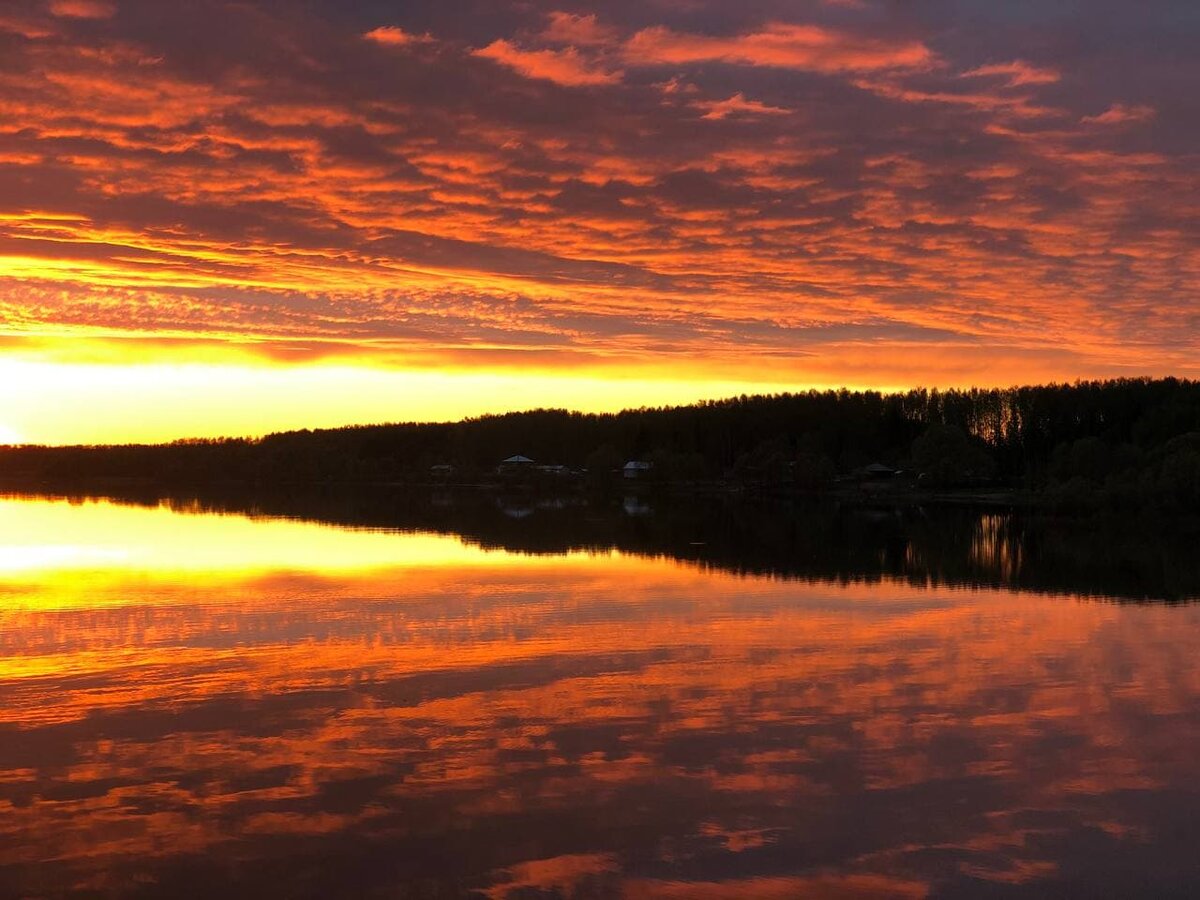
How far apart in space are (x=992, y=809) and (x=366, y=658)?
421 inches

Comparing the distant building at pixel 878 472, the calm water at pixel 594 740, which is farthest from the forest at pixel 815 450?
the calm water at pixel 594 740

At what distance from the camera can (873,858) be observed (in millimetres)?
10586

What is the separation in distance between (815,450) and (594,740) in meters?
119

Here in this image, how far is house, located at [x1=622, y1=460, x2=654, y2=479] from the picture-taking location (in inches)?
5468

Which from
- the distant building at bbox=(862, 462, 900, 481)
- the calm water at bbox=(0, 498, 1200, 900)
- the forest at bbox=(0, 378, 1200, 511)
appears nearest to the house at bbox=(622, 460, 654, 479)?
the forest at bbox=(0, 378, 1200, 511)

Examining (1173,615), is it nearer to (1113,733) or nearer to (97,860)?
(1113,733)

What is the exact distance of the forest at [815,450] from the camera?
89500 mm

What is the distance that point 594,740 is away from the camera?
14289mm

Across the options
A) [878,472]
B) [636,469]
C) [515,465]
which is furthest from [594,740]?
[515,465]

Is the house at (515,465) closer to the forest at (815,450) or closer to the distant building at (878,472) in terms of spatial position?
the forest at (815,450)

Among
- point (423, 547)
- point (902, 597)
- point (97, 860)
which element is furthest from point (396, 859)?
point (423, 547)

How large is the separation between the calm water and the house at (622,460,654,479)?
108 meters

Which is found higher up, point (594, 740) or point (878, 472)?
point (878, 472)

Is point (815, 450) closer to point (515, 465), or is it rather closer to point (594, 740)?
point (515, 465)
